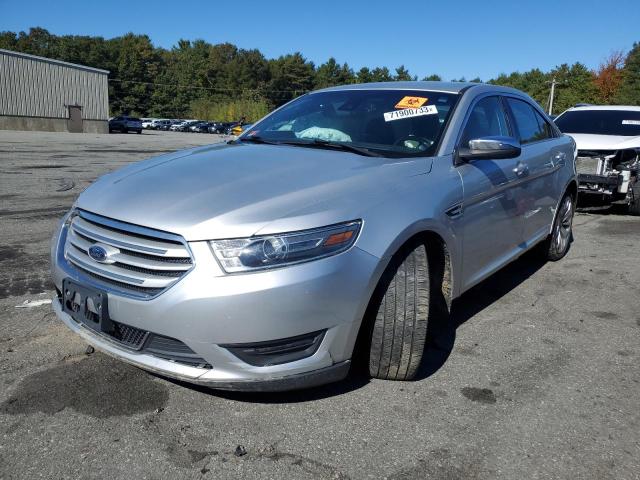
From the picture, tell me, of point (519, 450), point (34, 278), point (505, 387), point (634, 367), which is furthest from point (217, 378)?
point (34, 278)

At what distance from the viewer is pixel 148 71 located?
335 feet

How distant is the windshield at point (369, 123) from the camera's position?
327 cm

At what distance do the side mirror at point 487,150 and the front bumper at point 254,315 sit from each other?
1175 millimetres

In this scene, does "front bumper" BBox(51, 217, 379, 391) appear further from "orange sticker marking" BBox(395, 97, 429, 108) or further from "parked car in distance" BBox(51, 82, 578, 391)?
"orange sticker marking" BBox(395, 97, 429, 108)

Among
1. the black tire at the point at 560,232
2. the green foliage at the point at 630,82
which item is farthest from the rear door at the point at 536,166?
Answer: the green foliage at the point at 630,82

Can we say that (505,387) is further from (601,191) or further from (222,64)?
(222,64)

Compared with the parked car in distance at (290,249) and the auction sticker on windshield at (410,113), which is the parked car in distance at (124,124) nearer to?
the parked car in distance at (290,249)

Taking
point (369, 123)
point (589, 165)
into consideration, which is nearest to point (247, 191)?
Answer: point (369, 123)

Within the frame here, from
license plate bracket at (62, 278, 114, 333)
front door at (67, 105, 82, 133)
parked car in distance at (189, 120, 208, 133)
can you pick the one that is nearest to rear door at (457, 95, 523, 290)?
license plate bracket at (62, 278, 114, 333)

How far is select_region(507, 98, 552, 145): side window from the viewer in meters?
4.34

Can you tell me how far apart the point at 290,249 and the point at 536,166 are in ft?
9.22

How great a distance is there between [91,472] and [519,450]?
177 centimetres

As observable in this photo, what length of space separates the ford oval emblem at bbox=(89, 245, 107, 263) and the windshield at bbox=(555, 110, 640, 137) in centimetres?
886

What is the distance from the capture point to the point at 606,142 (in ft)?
27.3
